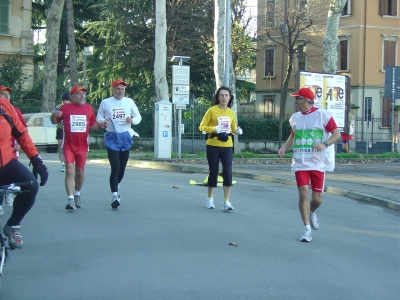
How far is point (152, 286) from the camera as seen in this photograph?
226 inches

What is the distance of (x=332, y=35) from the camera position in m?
28.7

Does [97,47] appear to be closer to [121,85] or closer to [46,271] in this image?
[121,85]

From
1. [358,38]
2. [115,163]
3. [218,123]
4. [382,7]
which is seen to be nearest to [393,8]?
[382,7]

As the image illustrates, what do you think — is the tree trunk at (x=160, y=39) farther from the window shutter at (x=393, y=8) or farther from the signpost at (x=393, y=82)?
the window shutter at (x=393, y=8)

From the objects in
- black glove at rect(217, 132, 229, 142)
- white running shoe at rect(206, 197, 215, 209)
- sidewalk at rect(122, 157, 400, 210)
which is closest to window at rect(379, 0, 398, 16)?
sidewalk at rect(122, 157, 400, 210)

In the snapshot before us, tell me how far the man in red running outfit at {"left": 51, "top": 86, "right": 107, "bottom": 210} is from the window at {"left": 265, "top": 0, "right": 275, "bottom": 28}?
36.3 m

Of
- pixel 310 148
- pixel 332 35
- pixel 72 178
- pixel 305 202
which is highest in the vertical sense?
pixel 332 35

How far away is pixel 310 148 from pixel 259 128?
100.0 ft

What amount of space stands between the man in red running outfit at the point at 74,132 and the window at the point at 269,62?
4137 centimetres

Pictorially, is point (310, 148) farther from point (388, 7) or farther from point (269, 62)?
point (269, 62)

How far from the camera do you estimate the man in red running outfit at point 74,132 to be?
9766 millimetres

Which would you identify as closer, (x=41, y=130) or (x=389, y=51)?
(x=41, y=130)

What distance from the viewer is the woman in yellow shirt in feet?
33.8

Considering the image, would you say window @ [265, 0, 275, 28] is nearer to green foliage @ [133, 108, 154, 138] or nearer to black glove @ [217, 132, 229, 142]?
green foliage @ [133, 108, 154, 138]
